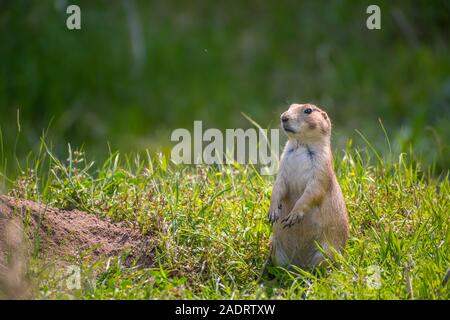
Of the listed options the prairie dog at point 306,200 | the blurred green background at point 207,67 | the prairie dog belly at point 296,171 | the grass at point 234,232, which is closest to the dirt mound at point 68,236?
the grass at point 234,232

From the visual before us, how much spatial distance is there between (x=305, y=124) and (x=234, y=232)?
2.84ft

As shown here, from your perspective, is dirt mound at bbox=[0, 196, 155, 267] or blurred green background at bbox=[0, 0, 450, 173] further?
blurred green background at bbox=[0, 0, 450, 173]

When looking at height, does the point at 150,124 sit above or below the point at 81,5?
below

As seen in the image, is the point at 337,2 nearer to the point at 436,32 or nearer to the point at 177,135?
the point at 436,32

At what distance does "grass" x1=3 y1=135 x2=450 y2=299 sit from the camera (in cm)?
462

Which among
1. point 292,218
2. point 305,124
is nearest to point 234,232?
point 292,218

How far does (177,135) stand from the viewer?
1031 cm

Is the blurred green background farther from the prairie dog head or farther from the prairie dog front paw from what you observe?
the prairie dog front paw

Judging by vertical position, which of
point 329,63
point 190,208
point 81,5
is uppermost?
point 81,5

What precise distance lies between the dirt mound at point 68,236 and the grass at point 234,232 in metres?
0.11

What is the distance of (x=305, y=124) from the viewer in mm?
5207

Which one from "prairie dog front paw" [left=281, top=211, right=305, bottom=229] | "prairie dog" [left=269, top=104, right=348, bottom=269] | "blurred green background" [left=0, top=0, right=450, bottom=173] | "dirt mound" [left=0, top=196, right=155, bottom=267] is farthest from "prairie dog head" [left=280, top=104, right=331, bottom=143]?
"blurred green background" [left=0, top=0, right=450, bottom=173]
